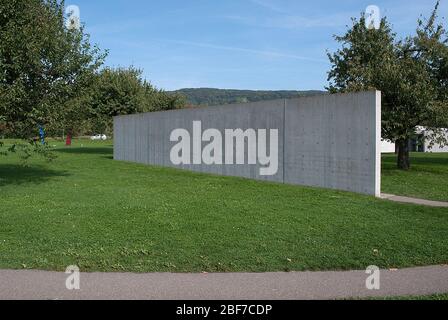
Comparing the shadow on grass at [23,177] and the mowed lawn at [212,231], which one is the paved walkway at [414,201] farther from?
the shadow on grass at [23,177]

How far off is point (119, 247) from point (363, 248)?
339cm

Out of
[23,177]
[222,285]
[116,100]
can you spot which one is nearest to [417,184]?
[222,285]

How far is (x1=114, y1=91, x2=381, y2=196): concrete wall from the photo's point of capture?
515 inches

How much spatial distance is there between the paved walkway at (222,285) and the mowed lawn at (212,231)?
0.30 metres

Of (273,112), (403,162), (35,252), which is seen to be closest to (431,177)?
(403,162)

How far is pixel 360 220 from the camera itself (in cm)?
901

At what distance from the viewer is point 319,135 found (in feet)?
48.4

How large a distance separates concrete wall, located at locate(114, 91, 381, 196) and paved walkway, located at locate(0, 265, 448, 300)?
23.7 feet

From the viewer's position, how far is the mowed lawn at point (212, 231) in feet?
21.0

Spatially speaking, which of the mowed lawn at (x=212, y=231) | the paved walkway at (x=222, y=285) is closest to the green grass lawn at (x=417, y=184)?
the mowed lawn at (x=212, y=231)

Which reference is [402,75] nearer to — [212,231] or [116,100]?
[212,231]

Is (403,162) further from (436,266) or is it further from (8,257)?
(8,257)

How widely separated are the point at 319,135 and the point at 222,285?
9926 millimetres
